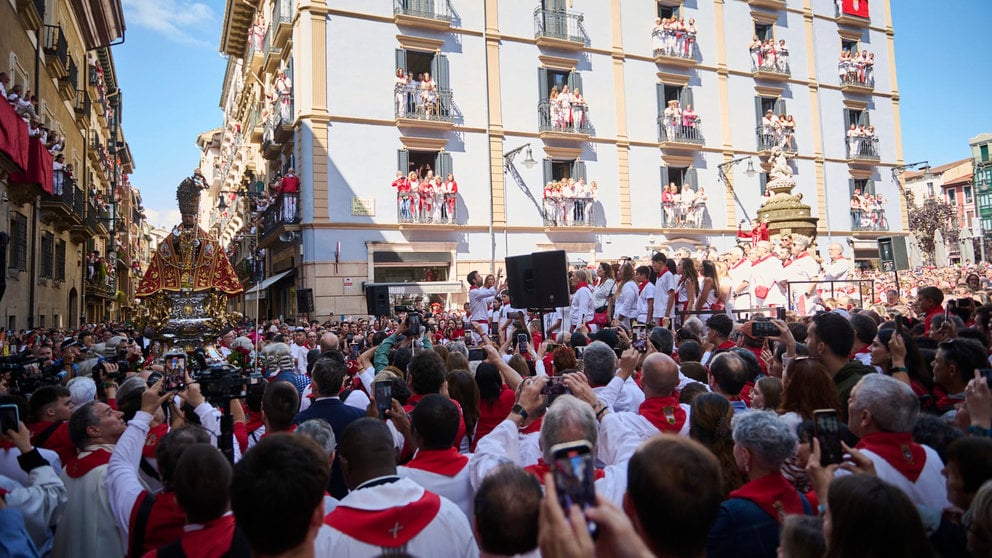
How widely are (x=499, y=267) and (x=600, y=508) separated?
2123 cm

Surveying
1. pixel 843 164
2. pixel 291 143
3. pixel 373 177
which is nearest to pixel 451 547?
pixel 373 177

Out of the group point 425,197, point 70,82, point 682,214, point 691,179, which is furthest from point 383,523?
point 691,179

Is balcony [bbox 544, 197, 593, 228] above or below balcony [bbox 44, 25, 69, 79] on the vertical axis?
below

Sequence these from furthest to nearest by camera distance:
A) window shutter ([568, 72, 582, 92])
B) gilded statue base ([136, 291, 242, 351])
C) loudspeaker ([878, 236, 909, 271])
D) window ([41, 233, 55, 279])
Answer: window shutter ([568, 72, 582, 92])
window ([41, 233, 55, 279])
loudspeaker ([878, 236, 909, 271])
gilded statue base ([136, 291, 242, 351])

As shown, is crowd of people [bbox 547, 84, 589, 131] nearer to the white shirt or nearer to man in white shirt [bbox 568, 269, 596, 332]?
man in white shirt [bbox 568, 269, 596, 332]

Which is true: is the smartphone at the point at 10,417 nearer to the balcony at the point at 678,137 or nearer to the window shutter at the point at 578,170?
the window shutter at the point at 578,170

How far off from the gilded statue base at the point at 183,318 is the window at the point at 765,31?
89.6 feet

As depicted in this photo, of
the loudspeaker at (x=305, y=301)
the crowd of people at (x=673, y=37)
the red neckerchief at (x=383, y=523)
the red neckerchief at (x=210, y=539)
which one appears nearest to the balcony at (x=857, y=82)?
the crowd of people at (x=673, y=37)

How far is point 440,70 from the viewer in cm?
2238

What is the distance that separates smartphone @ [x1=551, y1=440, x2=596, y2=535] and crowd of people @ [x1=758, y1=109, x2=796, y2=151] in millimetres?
29011

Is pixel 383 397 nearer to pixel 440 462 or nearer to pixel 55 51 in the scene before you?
A: pixel 440 462

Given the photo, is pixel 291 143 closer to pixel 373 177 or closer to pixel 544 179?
pixel 373 177

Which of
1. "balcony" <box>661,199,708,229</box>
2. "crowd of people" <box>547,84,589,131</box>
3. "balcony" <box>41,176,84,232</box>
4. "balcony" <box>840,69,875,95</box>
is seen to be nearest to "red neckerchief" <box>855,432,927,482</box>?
"balcony" <box>41,176,84,232</box>

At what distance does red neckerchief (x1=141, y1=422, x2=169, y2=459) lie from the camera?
12.8 ft
